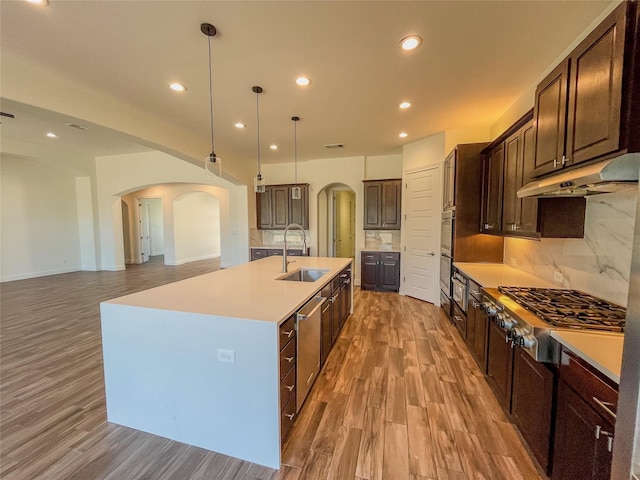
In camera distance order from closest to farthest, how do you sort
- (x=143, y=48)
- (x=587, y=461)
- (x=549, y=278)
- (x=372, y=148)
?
(x=587, y=461)
(x=143, y=48)
(x=549, y=278)
(x=372, y=148)

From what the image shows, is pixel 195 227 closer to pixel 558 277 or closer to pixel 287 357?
pixel 287 357

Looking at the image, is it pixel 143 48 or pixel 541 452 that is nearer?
pixel 541 452

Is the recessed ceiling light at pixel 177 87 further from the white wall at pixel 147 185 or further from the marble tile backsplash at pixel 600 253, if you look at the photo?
the marble tile backsplash at pixel 600 253

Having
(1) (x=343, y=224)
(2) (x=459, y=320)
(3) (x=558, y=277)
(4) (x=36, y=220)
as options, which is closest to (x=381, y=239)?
(1) (x=343, y=224)

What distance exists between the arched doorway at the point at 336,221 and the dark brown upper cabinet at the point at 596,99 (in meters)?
4.89

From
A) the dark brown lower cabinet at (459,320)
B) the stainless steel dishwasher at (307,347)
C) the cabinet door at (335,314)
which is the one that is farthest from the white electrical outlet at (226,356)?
the dark brown lower cabinet at (459,320)

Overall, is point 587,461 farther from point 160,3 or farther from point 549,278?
point 160,3

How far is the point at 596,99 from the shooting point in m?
1.44

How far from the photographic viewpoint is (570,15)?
→ 1.91 metres

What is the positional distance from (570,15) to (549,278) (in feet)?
6.86

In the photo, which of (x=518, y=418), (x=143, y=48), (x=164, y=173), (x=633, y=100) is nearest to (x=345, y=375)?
(x=518, y=418)

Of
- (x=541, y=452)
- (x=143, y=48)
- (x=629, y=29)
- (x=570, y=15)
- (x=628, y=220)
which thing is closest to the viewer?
(x=629, y=29)

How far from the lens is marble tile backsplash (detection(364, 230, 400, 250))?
6.01 metres

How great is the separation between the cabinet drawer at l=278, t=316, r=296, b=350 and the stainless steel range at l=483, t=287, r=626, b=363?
4.48 ft
